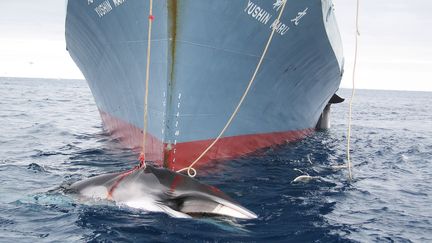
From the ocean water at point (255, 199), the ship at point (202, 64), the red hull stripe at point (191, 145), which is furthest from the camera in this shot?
the red hull stripe at point (191, 145)

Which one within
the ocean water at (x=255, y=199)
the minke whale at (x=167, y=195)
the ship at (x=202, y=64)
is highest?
the ship at (x=202, y=64)

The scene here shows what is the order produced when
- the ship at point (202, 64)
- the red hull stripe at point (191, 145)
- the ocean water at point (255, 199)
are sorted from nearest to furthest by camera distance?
the ocean water at point (255, 199), the ship at point (202, 64), the red hull stripe at point (191, 145)

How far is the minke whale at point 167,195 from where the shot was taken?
5.09m

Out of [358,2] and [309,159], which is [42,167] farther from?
[358,2]

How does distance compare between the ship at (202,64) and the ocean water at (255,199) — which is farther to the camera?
the ship at (202,64)

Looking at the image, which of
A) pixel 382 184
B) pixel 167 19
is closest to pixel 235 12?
pixel 167 19

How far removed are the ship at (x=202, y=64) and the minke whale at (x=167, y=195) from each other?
78.0 inches

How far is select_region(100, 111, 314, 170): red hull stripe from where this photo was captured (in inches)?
299

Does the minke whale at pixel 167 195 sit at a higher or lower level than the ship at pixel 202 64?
lower

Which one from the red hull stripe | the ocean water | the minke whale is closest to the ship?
the red hull stripe

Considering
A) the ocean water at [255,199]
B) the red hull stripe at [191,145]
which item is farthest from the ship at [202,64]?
the ocean water at [255,199]

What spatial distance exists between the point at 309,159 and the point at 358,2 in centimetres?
427

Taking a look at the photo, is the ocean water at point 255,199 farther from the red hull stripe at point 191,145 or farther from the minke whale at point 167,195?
the red hull stripe at point 191,145

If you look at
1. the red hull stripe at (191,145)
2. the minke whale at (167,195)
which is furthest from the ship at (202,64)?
the minke whale at (167,195)
